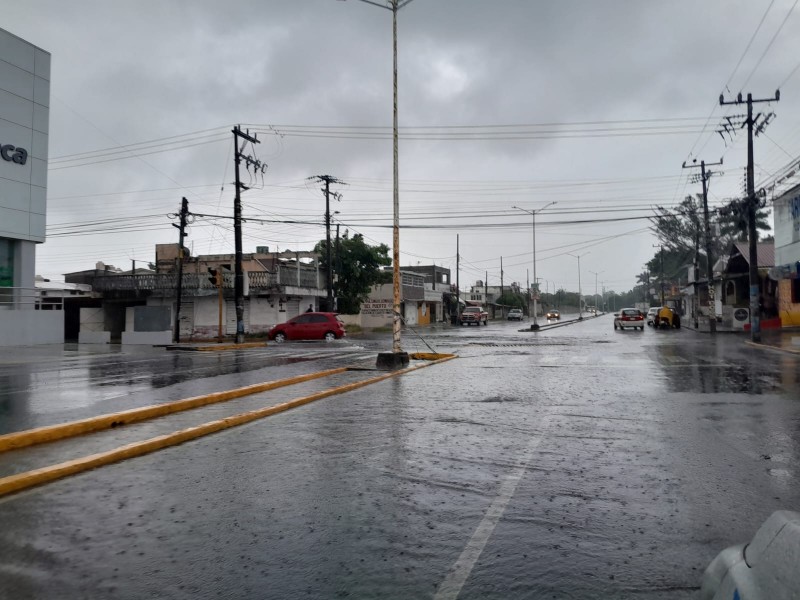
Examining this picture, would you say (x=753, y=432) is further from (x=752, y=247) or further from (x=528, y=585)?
(x=752, y=247)

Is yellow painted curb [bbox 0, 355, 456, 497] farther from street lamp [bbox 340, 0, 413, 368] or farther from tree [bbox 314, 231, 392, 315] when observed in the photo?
tree [bbox 314, 231, 392, 315]

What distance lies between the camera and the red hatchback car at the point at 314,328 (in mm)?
36219

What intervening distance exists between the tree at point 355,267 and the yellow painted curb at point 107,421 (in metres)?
41.8

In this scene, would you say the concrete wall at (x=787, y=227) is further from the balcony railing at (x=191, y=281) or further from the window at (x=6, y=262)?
the window at (x=6, y=262)

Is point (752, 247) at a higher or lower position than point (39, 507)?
higher

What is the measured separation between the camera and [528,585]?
3.75 meters

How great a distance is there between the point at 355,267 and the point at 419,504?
49253 millimetres

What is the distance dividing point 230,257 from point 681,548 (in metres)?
53.4

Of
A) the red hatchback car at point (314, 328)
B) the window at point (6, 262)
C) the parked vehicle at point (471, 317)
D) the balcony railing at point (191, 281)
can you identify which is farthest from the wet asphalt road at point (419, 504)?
the parked vehicle at point (471, 317)

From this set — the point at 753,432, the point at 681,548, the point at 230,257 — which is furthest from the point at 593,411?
the point at 230,257

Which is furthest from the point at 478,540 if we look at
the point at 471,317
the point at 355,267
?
the point at 471,317

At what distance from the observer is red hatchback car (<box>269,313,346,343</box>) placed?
119ft

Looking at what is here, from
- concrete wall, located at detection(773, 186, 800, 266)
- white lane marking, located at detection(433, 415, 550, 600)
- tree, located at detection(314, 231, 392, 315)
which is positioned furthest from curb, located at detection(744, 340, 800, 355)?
tree, located at detection(314, 231, 392, 315)

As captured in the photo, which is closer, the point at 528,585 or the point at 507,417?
the point at 528,585
